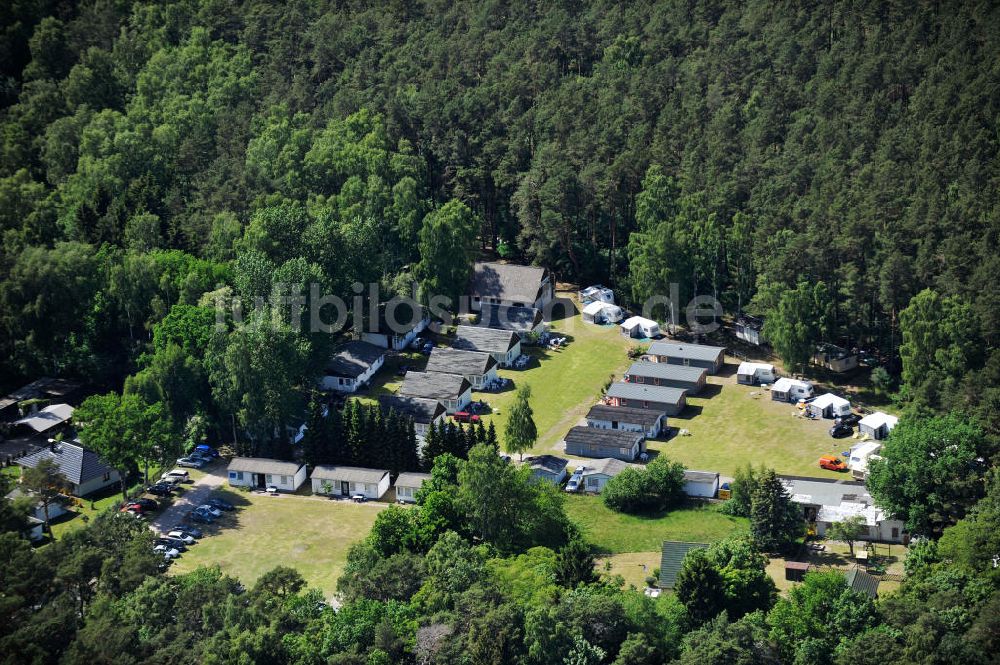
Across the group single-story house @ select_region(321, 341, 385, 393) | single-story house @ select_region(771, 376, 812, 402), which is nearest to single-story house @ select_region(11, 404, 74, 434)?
single-story house @ select_region(321, 341, 385, 393)

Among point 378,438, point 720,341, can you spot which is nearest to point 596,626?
point 378,438

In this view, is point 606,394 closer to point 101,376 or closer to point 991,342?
point 991,342

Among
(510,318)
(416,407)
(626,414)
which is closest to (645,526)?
(626,414)

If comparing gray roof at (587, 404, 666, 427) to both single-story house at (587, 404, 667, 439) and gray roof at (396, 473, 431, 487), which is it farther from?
gray roof at (396, 473, 431, 487)

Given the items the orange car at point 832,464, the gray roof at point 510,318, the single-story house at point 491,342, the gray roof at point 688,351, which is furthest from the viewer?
the gray roof at point 510,318

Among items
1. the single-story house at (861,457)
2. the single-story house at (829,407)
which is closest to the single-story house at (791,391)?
the single-story house at (829,407)

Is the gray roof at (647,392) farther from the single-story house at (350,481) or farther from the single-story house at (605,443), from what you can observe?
the single-story house at (350,481)
